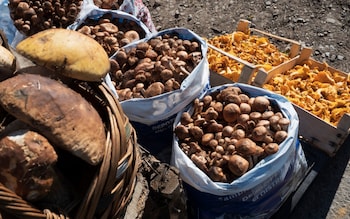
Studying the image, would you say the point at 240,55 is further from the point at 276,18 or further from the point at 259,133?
the point at 276,18

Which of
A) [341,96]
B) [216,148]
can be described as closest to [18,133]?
[216,148]

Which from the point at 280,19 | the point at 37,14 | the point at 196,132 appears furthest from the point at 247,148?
the point at 280,19

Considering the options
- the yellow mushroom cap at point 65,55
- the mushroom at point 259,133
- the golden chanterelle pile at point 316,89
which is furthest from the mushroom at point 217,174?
the golden chanterelle pile at point 316,89

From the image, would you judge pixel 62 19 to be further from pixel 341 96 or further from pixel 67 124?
pixel 341 96

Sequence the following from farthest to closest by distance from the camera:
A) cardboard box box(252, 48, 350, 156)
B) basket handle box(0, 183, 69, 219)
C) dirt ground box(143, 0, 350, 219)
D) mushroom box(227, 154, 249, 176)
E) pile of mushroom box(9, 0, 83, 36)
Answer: dirt ground box(143, 0, 350, 219)
pile of mushroom box(9, 0, 83, 36)
cardboard box box(252, 48, 350, 156)
mushroom box(227, 154, 249, 176)
basket handle box(0, 183, 69, 219)

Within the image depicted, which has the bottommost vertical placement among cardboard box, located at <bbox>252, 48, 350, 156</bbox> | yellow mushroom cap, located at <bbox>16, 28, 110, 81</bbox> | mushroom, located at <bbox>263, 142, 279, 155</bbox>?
cardboard box, located at <bbox>252, 48, 350, 156</bbox>

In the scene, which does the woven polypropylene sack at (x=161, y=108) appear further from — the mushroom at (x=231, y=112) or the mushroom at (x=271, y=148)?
the mushroom at (x=271, y=148)

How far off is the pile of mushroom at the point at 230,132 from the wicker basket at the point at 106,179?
25.3 inches

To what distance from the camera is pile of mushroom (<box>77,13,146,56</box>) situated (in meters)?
2.69

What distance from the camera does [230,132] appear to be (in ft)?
7.29

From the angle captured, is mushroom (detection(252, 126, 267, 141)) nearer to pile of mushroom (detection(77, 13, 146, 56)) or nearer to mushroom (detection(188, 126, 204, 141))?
mushroom (detection(188, 126, 204, 141))

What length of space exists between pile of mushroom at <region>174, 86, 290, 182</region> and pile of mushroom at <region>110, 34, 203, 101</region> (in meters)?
0.21

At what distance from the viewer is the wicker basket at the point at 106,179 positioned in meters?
1.19

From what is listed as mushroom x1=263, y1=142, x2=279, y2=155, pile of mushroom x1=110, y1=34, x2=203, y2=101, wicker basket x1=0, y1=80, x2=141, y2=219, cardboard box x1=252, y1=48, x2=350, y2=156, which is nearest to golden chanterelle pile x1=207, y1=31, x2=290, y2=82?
cardboard box x1=252, y1=48, x2=350, y2=156
